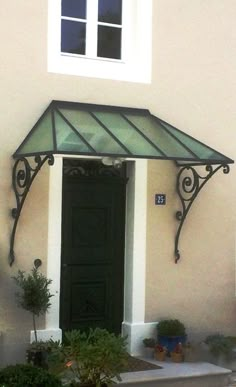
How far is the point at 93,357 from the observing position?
6.27 meters

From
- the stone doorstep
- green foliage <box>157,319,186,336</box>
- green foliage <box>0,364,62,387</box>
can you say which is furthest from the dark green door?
green foliage <box>0,364,62,387</box>

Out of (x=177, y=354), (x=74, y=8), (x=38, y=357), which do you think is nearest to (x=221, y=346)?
(x=177, y=354)

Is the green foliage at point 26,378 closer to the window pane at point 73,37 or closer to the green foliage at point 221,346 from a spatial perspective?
the green foliage at point 221,346

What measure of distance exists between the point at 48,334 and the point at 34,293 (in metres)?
0.75

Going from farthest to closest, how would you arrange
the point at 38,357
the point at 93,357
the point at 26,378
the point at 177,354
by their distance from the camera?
the point at 177,354 → the point at 38,357 → the point at 93,357 → the point at 26,378

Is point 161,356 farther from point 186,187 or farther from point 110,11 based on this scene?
point 110,11

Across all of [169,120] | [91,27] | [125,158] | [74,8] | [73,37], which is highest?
[74,8]

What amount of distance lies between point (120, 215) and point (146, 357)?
181cm

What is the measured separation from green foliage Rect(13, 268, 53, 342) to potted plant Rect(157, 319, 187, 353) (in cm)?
156

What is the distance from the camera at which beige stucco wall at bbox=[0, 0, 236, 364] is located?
27.5 feet

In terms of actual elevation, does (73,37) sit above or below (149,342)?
above

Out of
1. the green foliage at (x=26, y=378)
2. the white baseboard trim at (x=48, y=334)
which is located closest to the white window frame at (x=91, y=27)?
the white baseboard trim at (x=48, y=334)

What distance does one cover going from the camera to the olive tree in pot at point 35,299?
788cm

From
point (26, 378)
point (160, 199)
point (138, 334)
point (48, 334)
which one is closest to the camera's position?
point (26, 378)
